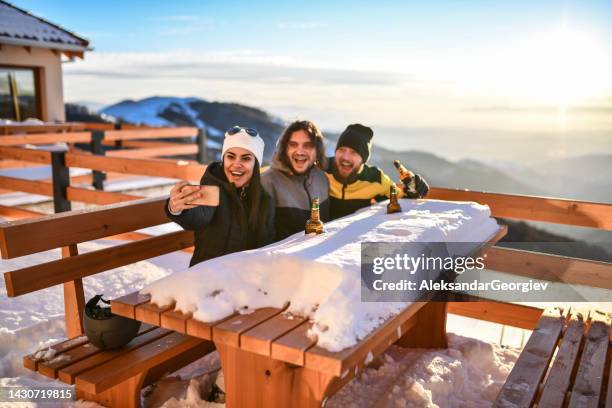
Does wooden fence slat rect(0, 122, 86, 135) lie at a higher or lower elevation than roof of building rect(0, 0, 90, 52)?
lower

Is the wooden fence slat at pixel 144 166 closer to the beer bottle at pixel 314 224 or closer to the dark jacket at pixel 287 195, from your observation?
the dark jacket at pixel 287 195

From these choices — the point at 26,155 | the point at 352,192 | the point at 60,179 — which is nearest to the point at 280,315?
the point at 352,192

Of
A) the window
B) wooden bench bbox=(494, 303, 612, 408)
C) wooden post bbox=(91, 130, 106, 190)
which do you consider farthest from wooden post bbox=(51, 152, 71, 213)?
the window

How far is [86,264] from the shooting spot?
324 centimetres

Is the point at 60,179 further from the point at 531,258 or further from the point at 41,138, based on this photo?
the point at 531,258

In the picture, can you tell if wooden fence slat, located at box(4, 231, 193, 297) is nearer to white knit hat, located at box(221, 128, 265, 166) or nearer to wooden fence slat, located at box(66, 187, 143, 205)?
white knit hat, located at box(221, 128, 265, 166)

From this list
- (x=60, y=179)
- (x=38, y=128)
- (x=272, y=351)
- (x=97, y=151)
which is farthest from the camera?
(x=38, y=128)

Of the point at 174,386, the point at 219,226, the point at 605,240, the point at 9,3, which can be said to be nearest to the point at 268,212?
the point at 219,226

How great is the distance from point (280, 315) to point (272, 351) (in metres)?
0.27

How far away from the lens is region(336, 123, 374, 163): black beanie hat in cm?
441

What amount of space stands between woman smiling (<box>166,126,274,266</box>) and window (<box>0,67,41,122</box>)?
13522mm

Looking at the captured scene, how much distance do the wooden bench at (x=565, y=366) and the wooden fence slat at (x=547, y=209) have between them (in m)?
1.07

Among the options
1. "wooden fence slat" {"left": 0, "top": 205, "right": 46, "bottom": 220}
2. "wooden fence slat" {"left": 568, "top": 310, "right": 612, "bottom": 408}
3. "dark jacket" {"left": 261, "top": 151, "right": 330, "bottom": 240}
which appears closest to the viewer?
"wooden fence slat" {"left": 568, "top": 310, "right": 612, "bottom": 408}

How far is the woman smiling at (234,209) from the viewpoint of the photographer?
3.21 metres
